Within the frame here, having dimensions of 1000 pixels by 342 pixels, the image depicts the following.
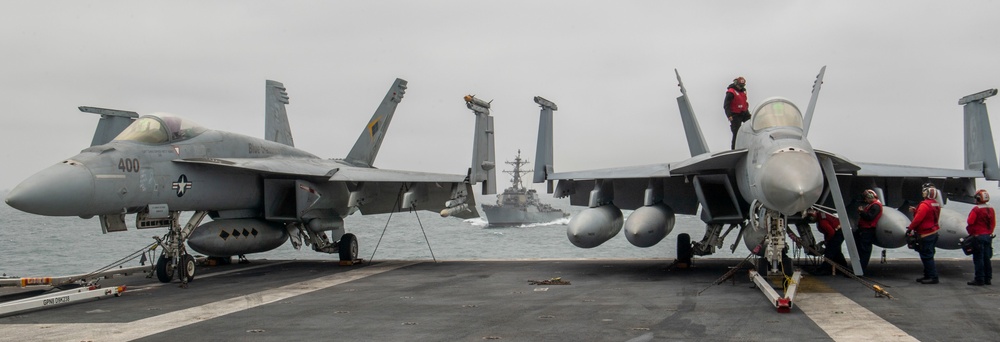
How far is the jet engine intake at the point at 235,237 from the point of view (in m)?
12.9

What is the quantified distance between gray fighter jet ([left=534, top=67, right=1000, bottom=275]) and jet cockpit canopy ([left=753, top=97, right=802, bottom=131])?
0.02 m

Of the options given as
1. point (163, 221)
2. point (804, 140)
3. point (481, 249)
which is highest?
point (804, 140)

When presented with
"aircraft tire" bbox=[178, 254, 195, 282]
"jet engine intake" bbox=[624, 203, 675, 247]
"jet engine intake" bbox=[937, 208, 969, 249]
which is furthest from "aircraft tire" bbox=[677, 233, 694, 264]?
"aircraft tire" bbox=[178, 254, 195, 282]

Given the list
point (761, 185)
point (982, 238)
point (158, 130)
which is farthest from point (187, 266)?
point (982, 238)

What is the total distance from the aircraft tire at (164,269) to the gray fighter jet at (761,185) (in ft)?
21.5

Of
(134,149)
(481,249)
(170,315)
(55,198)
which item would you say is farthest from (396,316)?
(481,249)

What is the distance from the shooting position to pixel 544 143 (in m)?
16.4

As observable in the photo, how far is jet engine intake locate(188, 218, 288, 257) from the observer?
12.9 meters

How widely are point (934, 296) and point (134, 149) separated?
1108cm

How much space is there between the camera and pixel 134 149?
11.6 metres

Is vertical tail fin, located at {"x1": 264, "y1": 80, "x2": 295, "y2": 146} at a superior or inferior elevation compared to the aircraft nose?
superior

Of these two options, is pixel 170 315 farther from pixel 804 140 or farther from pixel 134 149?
pixel 804 140

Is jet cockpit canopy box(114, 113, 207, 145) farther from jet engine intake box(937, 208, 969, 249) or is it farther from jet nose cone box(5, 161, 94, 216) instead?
jet engine intake box(937, 208, 969, 249)

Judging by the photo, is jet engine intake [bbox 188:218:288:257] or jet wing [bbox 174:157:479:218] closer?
jet engine intake [bbox 188:218:288:257]
